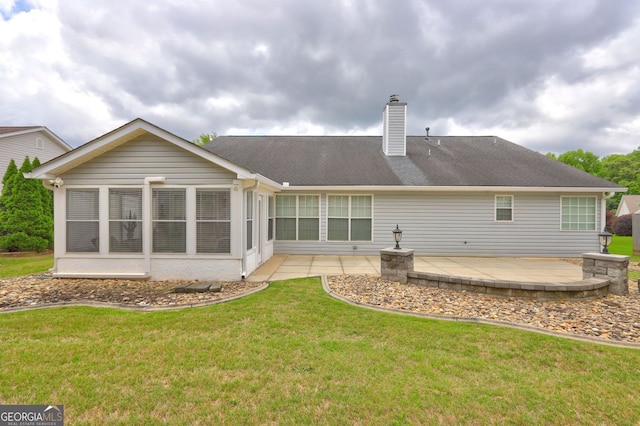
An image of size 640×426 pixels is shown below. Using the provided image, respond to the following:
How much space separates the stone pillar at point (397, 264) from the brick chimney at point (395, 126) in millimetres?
7367

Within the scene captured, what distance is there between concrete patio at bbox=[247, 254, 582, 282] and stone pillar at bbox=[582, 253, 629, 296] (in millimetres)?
860

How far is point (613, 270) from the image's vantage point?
585 cm

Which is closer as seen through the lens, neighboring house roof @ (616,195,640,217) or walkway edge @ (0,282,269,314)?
walkway edge @ (0,282,269,314)

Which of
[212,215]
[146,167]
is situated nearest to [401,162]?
[212,215]

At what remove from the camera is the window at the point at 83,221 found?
682 centimetres

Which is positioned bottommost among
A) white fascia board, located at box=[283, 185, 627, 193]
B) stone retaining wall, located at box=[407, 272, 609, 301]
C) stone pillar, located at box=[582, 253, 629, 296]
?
stone retaining wall, located at box=[407, 272, 609, 301]

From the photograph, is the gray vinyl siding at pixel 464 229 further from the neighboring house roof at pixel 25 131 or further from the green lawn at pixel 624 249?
the neighboring house roof at pixel 25 131

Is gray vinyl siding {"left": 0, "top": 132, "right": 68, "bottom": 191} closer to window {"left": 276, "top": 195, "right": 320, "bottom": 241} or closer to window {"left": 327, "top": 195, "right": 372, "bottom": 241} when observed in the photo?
window {"left": 276, "top": 195, "right": 320, "bottom": 241}

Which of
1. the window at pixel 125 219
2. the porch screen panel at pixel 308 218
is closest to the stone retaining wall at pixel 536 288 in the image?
the porch screen panel at pixel 308 218

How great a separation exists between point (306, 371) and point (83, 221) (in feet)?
22.5

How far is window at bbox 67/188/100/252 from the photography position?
22.4 feet

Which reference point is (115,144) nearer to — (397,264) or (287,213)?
(287,213)

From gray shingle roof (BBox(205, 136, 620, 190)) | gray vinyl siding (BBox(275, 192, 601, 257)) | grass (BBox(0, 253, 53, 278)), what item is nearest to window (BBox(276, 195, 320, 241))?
gray vinyl siding (BBox(275, 192, 601, 257))

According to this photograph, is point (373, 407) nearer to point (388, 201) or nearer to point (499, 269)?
point (499, 269)
